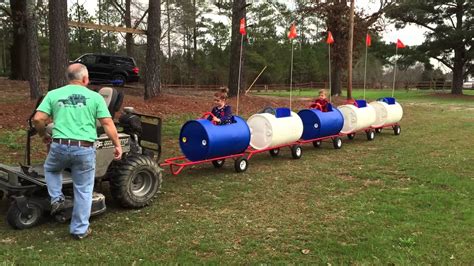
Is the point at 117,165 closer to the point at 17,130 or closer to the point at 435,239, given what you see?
the point at 435,239

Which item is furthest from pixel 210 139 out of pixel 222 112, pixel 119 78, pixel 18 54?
pixel 18 54

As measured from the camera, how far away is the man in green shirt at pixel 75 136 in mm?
4641

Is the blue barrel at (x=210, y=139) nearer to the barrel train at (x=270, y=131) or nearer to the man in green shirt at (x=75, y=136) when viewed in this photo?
the barrel train at (x=270, y=131)

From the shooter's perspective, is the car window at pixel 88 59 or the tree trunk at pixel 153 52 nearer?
the tree trunk at pixel 153 52

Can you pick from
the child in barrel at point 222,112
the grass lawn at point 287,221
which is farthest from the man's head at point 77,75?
the child in barrel at point 222,112

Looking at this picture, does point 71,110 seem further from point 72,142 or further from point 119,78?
point 119,78

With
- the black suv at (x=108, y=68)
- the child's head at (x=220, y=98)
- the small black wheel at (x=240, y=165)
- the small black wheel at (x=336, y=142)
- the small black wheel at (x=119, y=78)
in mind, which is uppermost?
the black suv at (x=108, y=68)

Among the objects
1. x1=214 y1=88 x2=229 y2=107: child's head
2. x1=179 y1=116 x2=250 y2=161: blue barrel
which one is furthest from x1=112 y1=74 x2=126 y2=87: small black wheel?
x1=179 y1=116 x2=250 y2=161: blue barrel

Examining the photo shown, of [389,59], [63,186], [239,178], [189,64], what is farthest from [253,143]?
[189,64]

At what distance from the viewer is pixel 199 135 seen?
7.84m

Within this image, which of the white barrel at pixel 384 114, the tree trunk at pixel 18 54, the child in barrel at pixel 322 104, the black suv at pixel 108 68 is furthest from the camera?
the black suv at pixel 108 68

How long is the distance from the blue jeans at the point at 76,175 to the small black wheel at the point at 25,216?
35 cm

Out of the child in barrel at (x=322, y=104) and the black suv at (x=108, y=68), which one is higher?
the black suv at (x=108, y=68)

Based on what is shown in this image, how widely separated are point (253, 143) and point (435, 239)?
16.4 ft
